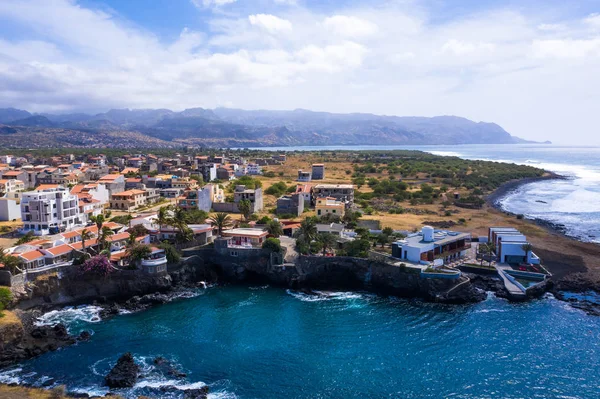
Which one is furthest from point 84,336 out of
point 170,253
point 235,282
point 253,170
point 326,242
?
point 253,170

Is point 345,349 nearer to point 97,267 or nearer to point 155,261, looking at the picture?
point 155,261

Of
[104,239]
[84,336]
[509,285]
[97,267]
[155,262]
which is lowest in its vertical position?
[84,336]

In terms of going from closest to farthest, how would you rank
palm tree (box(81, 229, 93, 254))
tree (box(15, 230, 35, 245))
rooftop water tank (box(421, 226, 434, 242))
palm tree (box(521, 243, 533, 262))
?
1. palm tree (box(81, 229, 93, 254))
2. tree (box(15, 230, 35, 245))
3. palm tree (box(521, 243, 533, 262))
4. rooftop water tank (box(421, 226, 434, 242))

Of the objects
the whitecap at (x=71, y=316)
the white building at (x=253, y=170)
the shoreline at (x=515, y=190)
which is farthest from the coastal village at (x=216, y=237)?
the white building at (x=253, y=170)

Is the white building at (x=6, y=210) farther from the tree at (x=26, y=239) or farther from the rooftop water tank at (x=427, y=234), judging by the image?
the rooftop water tank at (x=427, y=234)

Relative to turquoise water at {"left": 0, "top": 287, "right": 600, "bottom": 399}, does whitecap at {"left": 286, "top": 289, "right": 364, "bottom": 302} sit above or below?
above

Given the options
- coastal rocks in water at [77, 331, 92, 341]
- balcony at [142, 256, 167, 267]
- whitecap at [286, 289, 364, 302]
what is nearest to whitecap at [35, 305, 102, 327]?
coastal rocks in water at [77, 331, 92, 341]

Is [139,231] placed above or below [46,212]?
below

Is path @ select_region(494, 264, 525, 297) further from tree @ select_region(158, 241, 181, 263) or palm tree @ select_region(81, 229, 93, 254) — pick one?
palm tree @ select_region(81, 229, 93, 254)
